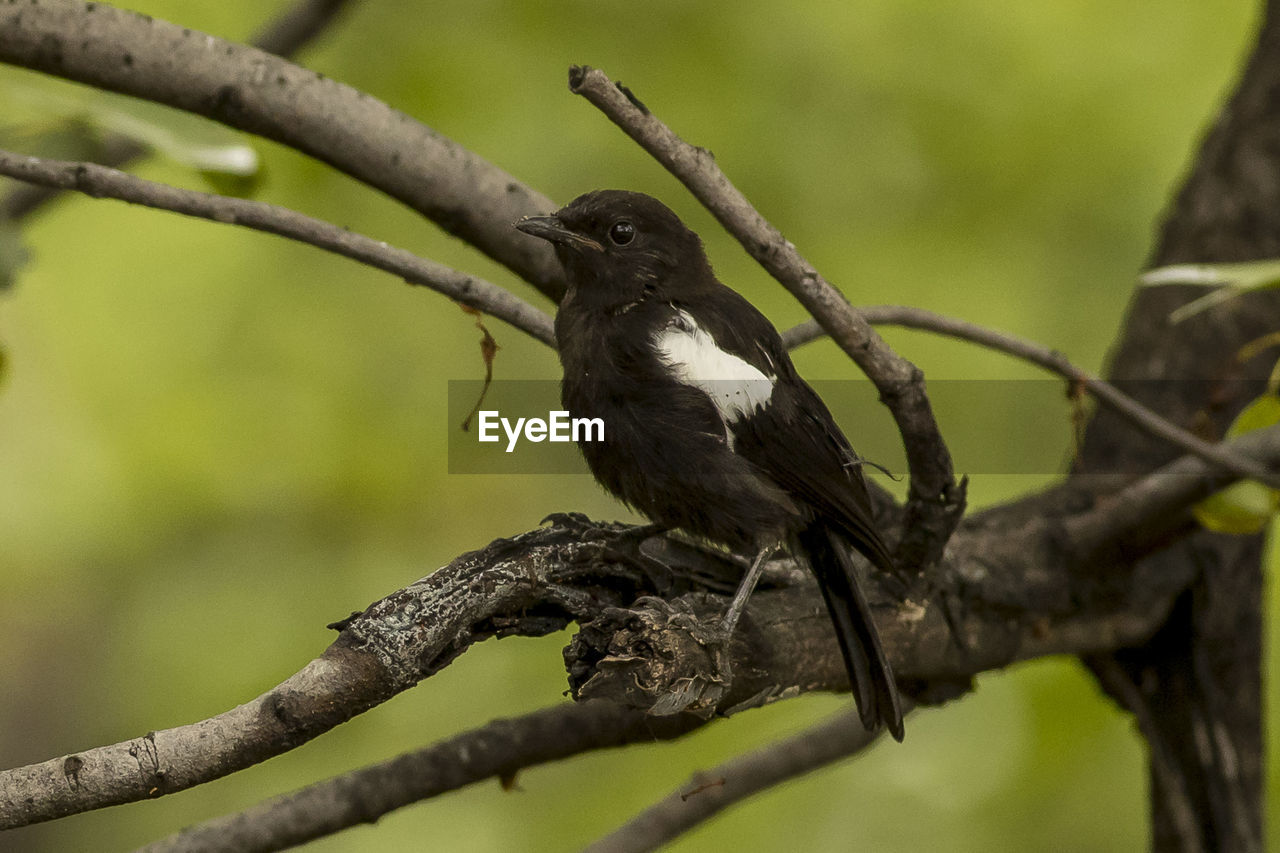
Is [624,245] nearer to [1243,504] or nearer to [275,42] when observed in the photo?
[1243,504]

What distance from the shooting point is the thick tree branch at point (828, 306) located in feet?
5.75

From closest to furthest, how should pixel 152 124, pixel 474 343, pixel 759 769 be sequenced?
pixel 152 124 → pixel 759 769 → pixel 474 343

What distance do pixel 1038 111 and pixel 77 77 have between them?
137 inches

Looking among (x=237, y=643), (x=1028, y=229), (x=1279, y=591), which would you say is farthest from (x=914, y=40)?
(x=237, y=643)

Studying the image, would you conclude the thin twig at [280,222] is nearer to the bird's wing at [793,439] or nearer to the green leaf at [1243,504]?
the bird's wing at [793,439]

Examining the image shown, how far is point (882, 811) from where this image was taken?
459 cm

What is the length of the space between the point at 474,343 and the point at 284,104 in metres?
1.58

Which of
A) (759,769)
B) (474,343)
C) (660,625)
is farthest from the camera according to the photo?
(474,343)

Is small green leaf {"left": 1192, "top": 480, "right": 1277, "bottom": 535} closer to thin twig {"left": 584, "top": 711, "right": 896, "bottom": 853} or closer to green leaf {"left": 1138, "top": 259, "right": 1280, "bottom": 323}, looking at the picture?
green leaf {"left": 1138, "top": 259, "right": 1280, "bottom": 323}

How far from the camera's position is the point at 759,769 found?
3145mm

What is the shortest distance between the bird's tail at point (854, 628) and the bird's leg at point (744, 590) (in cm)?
13

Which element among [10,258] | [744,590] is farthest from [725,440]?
[10,258]

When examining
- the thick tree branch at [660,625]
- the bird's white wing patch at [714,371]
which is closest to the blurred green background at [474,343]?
the thick tree branch at [660,625]

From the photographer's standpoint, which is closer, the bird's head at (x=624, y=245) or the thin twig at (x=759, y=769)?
the bird's head at (x=624, y=245)
